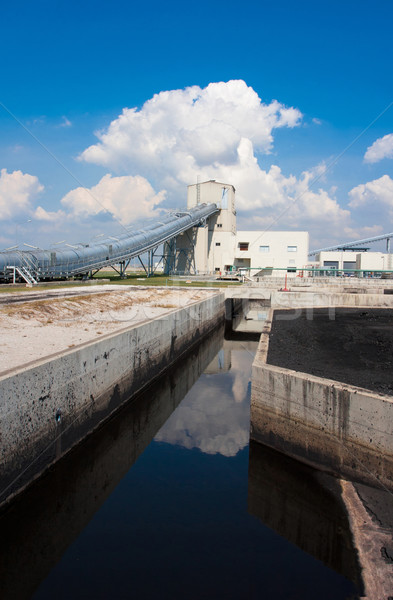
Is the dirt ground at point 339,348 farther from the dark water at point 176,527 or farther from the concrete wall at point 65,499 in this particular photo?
the concrete wall at point 65,499

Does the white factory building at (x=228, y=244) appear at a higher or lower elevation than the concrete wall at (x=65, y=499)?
higher


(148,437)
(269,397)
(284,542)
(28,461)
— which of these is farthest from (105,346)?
(284,542)

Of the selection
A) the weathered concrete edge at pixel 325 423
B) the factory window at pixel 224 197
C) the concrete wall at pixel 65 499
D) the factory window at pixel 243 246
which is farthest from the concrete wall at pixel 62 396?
the factory window at pixel 224 197

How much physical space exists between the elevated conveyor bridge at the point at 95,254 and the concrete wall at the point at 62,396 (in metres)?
22.6

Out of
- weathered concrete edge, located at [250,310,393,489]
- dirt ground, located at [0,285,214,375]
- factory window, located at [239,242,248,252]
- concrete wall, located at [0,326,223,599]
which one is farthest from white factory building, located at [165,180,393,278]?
weathered concrete edge, located at [250,310,393,489]

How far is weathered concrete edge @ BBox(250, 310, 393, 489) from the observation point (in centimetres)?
618

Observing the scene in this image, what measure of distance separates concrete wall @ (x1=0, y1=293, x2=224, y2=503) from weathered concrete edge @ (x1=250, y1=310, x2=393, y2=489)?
3996mm

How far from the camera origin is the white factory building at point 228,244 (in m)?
60.4

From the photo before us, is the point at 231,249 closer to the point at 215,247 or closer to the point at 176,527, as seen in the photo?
the point at 215,247

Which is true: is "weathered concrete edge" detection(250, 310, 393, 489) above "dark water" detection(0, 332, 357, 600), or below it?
above

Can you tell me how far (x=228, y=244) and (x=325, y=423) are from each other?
191 ft

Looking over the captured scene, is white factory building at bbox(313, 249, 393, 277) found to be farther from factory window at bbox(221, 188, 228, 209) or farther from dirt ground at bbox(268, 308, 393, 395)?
dirt ground at bbox(268, 308, 393, 395)

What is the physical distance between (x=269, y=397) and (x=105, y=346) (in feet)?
14.6

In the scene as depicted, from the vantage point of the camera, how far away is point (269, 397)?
8141 mm
